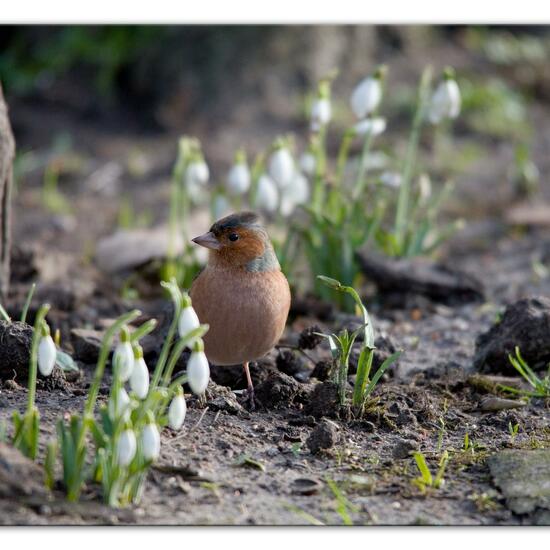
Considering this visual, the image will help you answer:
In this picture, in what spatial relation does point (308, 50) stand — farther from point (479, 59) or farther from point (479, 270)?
point (479, 270)

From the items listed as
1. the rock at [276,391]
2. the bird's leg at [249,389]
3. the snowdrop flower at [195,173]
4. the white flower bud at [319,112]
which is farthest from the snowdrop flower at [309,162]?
the rock at [276,391]

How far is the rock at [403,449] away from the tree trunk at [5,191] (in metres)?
2.57

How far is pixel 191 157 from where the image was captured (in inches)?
240

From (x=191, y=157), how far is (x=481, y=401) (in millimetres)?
2311

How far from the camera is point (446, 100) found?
5918mm

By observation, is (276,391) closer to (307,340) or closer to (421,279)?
(307,340)

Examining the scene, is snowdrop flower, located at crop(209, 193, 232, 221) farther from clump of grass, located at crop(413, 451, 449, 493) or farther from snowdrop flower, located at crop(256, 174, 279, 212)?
clump of grass, located at crop(413, 451, 449, 493)

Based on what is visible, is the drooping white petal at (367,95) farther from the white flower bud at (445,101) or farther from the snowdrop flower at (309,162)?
the snowdrop flower at (309,162)

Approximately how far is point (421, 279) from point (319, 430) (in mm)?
2505

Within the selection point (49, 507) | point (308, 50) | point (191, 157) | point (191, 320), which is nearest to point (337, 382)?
point (191, 320)

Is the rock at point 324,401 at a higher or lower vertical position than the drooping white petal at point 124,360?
lower

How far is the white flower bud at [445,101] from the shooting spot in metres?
5.86

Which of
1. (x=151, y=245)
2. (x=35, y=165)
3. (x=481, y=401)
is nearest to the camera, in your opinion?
(x=481, y=401)

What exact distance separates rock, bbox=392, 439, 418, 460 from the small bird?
0.76m
